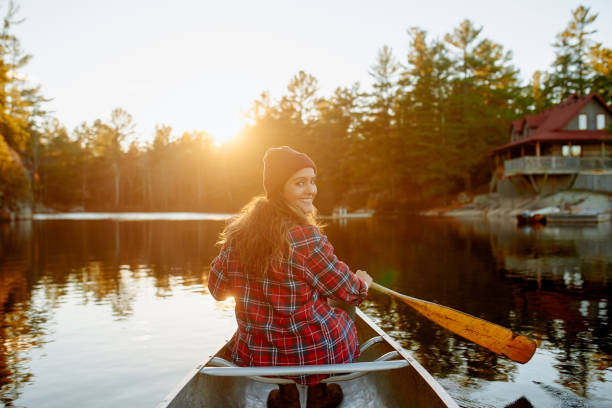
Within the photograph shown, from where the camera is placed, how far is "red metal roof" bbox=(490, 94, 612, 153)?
3684cm

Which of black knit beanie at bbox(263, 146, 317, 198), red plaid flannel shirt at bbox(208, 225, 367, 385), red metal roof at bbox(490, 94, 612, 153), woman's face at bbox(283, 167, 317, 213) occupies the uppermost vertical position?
red metal roof at bbox(490, 94, 612, 153)

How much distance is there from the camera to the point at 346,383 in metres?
3.72

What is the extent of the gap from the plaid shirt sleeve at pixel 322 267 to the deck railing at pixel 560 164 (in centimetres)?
3658

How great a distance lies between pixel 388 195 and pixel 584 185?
73.4 feet

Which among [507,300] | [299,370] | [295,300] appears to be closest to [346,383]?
[299,370]

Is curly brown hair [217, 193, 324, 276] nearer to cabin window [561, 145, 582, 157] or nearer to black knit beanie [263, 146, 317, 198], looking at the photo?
black knit beanie [263, 146, 317, 198]


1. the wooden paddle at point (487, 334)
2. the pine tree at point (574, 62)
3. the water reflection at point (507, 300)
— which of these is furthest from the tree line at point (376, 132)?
the wooden paddle at point (487, 334)

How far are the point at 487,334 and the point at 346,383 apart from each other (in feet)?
4.02

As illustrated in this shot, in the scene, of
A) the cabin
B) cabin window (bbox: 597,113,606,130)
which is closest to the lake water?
the cabin

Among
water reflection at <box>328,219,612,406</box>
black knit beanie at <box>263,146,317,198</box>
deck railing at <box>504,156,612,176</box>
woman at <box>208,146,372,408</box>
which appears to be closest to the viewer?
woman at <box>208,146,372,408</box>

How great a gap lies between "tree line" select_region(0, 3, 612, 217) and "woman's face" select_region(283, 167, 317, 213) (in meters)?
42.9

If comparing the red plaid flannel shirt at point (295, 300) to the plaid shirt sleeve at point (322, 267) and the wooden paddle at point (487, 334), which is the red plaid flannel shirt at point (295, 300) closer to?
the plaid shirt sleeve at point (322, 267)

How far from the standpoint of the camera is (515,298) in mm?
8867

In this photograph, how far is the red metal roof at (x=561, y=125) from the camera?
3684cm
